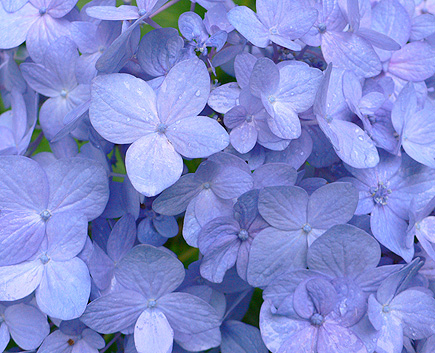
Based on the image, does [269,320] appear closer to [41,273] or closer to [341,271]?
[341,271]

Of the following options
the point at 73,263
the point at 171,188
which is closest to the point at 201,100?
the point at 171,188

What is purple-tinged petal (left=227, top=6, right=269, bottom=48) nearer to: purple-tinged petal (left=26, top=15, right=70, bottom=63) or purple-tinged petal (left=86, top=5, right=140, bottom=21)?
purple-tinged petal (left=86, top=5, right=140, bottom=21)

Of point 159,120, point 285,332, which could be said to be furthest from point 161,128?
point 285,332

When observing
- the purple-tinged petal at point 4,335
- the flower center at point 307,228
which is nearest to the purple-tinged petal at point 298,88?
the flower center at point 307,228

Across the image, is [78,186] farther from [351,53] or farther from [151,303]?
[351,53]

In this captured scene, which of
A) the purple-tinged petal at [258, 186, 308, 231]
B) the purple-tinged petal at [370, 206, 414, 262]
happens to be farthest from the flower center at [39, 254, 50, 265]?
the purple-tinged petal at [370, 206, 414, 262]

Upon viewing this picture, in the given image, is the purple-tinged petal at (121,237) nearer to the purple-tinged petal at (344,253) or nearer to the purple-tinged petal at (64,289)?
the purple-tinged petal at (64,289)
